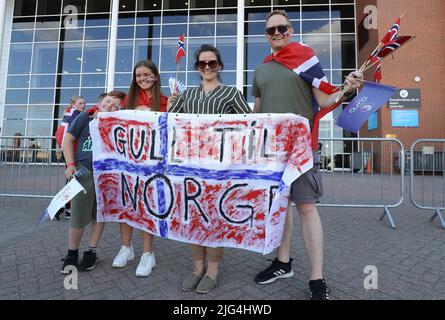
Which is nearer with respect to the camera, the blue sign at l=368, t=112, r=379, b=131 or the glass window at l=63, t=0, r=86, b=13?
the blue sign at l=368, t=112, r=379, b=131

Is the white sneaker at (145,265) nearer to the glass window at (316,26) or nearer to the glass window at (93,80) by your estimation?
the glass window at (93,80)

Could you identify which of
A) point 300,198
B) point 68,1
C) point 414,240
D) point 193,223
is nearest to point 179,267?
point 193,223

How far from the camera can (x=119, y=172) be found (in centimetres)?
275

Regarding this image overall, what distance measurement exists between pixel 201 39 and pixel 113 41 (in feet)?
20.0

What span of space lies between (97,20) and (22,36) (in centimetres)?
559

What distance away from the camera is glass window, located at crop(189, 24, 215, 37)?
63.9ft

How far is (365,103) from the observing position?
2.36 metres

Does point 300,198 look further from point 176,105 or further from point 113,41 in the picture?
point 113,41

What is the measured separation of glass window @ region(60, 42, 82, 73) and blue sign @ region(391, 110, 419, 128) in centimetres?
2010

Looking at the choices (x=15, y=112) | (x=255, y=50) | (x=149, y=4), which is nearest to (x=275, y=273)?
(x=255, y=50)

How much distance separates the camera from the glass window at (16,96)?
20094 mm

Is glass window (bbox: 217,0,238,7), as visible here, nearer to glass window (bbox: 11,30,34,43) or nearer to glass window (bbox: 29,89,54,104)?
glass window (bbox: 29,89,54,104)

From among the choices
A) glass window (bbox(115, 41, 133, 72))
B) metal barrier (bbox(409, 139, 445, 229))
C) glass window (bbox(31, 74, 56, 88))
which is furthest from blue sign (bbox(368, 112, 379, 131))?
glass window (bbox(31, 74, 56, 88))
